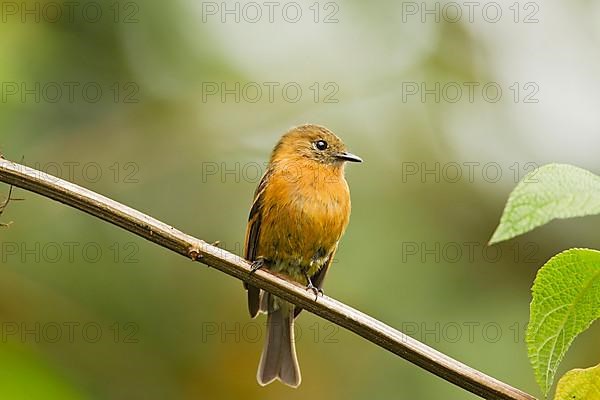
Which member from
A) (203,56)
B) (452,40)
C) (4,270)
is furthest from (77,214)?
(452,40)

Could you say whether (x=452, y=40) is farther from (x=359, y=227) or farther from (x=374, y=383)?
(x=374, y=383)

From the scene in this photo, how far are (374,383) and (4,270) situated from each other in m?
1.85

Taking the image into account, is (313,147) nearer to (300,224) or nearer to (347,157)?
(347,157)

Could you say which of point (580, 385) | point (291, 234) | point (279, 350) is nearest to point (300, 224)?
point (291, 234)

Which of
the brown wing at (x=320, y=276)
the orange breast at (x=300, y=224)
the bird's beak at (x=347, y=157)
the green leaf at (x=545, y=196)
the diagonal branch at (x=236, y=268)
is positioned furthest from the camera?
the bird's beak at (x=347, y=157)

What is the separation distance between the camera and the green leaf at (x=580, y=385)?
1270 millimetres

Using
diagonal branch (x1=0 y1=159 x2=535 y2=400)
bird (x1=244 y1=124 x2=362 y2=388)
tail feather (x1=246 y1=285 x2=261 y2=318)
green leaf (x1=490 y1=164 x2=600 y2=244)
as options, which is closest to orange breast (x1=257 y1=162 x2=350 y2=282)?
bird (x1=244 y1=124 x2=362 y2=388)

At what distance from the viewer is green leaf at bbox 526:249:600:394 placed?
1.20 meters

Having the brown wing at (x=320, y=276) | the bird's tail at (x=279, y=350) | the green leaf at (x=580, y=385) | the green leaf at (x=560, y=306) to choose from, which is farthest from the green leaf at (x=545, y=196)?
the brown wing at (x=320, y=276)

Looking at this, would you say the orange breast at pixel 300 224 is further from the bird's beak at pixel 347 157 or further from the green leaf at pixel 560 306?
the green leaf at pixel 560 306

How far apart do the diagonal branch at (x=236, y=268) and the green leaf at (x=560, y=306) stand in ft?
0.44

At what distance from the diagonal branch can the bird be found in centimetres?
205

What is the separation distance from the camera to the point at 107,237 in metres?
4.16

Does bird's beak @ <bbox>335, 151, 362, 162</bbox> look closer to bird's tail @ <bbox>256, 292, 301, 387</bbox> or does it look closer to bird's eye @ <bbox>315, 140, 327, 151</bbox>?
bird's eye @ <bbox>315, 140, 327, 151</bbox>
